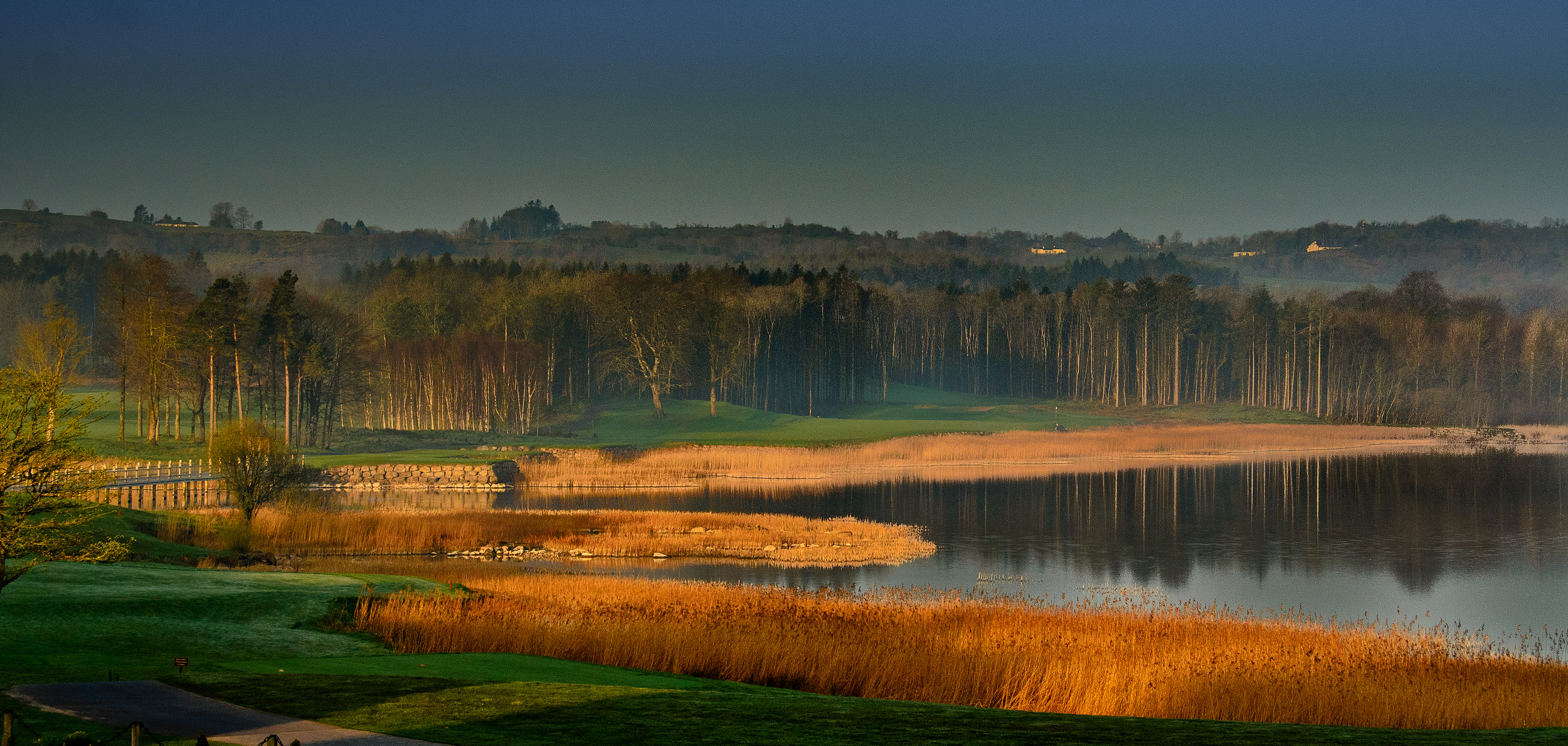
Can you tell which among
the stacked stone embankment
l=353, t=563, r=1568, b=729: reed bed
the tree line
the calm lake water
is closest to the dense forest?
the tree line

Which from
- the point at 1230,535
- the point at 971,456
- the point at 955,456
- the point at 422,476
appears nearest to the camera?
the point at 1230,535

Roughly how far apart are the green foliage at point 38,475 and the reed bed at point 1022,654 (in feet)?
18.3

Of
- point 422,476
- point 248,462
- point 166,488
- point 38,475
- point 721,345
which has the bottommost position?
point 422,476

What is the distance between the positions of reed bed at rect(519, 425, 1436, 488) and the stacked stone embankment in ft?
8.04

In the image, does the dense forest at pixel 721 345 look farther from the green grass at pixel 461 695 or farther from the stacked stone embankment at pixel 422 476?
the green grass at pixel 461 695

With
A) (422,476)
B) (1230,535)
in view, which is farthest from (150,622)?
(422,476)

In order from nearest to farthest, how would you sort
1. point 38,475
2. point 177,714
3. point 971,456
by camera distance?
point 177,714 < point 38,475 < point 971,456

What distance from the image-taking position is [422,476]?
70625 mm

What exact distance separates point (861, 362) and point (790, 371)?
991 cm

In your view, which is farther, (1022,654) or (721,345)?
(721,345)

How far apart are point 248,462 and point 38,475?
27.6 m

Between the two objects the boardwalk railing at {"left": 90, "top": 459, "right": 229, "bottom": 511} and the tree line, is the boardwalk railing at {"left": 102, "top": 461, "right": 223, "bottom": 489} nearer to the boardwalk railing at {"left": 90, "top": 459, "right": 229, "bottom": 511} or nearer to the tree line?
the boardwalk railing at {"left": 90, "top": 459, "right": 229, "bottom": 511}

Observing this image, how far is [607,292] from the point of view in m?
119

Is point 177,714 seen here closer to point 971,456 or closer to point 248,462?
point 248,462
